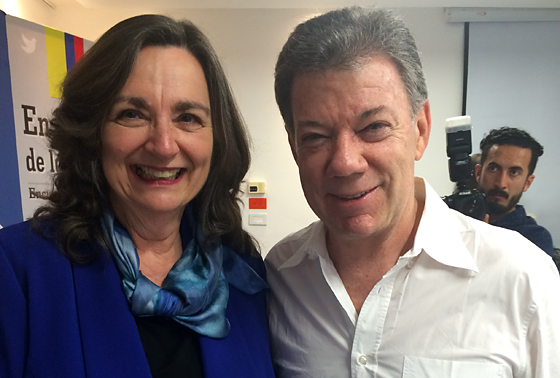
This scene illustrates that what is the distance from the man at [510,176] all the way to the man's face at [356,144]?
2.16 metres

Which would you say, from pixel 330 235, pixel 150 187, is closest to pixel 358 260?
pixel 330 235

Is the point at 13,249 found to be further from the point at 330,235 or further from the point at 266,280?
the point at 330,235

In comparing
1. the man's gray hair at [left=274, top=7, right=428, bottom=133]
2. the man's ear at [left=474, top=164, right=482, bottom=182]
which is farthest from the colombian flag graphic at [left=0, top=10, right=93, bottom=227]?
the man's ear at [left=474, top=164, right=482, bottom=182]

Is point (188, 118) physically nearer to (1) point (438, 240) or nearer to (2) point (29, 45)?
(1) point (438, 240)

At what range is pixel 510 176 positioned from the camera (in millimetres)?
2895

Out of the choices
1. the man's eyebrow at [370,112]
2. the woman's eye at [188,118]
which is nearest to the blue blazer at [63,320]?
the woman's eye at [188,118]

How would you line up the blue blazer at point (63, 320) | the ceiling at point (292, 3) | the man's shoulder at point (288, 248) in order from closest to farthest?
the blue blazer at point (63, 320) → the man's shoulder at point (288, 248) → the ceiling at point (292, 3)

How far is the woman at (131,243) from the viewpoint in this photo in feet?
2.87

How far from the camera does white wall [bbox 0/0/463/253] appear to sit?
329 cm

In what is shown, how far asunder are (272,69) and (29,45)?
6.23ft

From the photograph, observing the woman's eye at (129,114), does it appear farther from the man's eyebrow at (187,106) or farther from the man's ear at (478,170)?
the man's ear at (478,170)

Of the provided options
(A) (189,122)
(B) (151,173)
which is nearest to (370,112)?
(A) (189,122)

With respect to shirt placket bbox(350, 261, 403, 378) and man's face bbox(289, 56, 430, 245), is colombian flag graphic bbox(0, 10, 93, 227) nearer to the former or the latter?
man's face bbox(289, 56, 430, 245)

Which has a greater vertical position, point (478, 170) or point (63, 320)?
point (478, 170)
